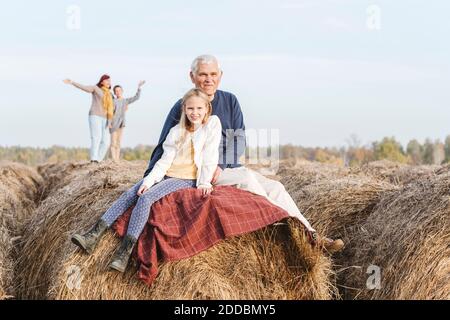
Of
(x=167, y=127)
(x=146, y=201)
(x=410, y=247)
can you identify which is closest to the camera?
(x=146, y=201)

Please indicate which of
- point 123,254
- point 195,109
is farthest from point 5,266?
point 195,109

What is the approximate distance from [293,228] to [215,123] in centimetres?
126

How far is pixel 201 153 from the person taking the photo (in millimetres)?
7258

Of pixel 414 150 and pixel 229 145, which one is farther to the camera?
pixel 414 150

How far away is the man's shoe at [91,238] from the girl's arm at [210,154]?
3.24 ft

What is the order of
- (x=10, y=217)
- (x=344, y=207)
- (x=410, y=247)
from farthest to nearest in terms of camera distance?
(x=10, y=217), (x=344, y=207), (x=410, y=247)

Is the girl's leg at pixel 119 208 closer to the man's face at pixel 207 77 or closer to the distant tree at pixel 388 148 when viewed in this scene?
the man's face at pixel 207 77

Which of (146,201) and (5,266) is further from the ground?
(146,201)

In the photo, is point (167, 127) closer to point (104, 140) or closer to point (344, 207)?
point (344, 207)

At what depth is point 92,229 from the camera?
23.5 feet

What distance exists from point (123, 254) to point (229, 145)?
1.63 m

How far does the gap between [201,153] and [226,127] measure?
62 centimetres

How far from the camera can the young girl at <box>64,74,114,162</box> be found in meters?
17.6

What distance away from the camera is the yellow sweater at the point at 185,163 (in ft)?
23.9
